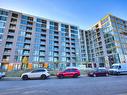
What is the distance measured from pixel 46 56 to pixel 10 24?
2321 centimetres

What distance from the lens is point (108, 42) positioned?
58.0 m

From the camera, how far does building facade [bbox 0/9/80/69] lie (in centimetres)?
4272

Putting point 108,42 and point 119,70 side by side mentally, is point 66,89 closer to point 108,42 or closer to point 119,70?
point 119,70

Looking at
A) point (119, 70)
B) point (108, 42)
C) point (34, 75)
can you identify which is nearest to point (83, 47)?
point (108, 42)

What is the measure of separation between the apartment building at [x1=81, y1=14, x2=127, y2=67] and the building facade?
15.4 m

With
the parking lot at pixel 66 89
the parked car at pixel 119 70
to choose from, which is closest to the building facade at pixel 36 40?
the parked car at pixel 119 70

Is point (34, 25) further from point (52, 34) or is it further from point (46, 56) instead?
point (46, 56)

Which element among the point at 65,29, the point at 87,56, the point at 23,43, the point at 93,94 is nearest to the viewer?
the point at 93,94

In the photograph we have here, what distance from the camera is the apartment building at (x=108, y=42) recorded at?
52750 mm

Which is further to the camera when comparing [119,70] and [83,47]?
[83,47]

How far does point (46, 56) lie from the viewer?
1924 inches

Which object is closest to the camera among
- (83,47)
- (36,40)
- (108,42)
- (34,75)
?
(34,75)

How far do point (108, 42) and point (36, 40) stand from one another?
139 ft

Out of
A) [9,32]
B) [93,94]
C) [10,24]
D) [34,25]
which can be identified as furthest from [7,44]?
[93,94]
